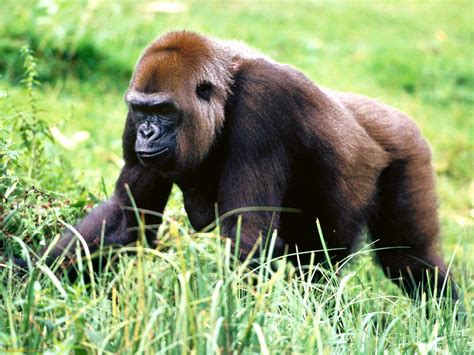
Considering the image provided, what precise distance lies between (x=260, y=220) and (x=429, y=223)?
1678 mm

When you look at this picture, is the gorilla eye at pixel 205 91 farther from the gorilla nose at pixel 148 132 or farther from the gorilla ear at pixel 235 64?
the gorilla nose at pixel 148 132

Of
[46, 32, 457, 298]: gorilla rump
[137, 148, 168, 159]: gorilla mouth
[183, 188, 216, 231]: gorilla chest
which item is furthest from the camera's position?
[183, 188, 216, 231]: gorilla chest

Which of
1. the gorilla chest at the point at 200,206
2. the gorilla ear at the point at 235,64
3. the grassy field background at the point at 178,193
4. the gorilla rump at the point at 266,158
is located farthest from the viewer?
the gorilla chest at the point at 200,206

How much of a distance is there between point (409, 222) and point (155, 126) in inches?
80.2

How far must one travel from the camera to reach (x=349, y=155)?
204 inches

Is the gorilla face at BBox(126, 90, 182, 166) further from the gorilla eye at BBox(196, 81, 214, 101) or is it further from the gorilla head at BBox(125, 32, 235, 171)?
the gorilla eye at BBox(196, 81, 214, 101)

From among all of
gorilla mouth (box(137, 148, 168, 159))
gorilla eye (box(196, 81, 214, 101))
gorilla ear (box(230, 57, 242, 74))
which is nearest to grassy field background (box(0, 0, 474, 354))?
gorilla mouth (box(137, 148, 168, 159))

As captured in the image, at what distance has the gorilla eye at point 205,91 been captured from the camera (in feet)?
15.5

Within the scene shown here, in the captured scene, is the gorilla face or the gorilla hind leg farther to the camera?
the gorilla hind leg

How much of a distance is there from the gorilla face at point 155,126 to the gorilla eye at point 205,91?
0.57 ft

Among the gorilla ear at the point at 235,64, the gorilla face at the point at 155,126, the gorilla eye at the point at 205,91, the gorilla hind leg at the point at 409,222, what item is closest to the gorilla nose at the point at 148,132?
the gorilla face at the point at 155,126

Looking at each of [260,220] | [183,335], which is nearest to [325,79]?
[260,220]

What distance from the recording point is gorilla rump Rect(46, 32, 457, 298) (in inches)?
183

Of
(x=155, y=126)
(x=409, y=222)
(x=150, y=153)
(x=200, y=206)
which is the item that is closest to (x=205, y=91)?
(x=155, y=126)
